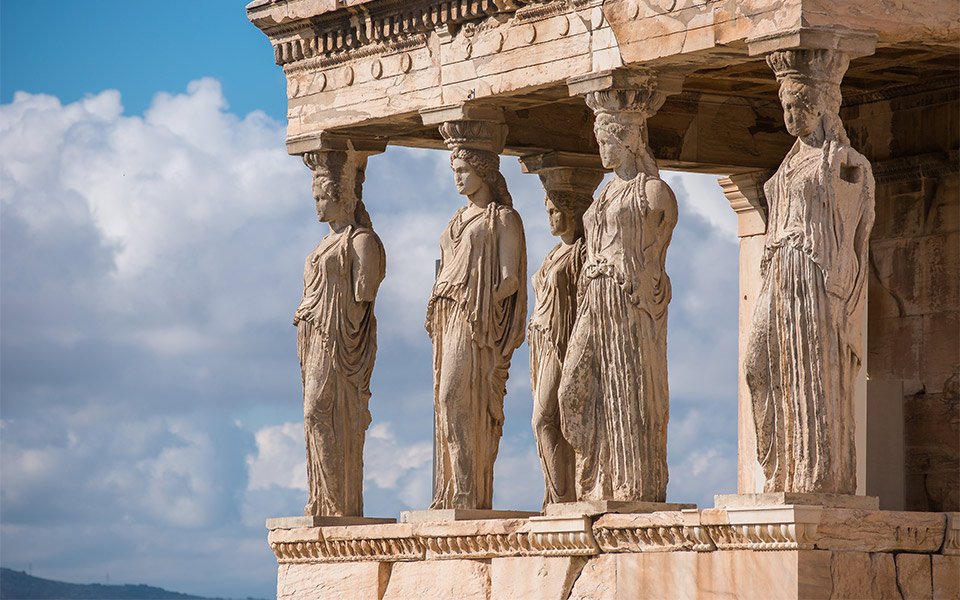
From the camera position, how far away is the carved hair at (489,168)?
1892cm

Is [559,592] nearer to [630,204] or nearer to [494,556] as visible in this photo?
[494,556]

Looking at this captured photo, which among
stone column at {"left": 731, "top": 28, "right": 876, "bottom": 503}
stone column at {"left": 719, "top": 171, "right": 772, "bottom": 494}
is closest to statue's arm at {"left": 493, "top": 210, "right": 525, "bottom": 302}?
stone column at {"left": 731, "top": 28, "right": 876, "bottom": 503}

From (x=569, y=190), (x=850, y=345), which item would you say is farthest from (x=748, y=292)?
(x=850, y=345)

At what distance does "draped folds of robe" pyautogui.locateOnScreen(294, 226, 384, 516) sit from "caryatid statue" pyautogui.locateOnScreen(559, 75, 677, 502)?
2.79 m

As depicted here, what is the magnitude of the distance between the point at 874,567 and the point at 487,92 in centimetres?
470

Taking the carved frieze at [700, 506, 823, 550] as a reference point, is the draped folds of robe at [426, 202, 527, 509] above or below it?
above

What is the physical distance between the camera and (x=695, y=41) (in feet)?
56.0

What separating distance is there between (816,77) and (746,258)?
19.2ft

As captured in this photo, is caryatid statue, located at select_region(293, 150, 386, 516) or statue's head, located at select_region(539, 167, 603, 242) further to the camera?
caryatid statue, located at select_region(293, 150, 386, 516)

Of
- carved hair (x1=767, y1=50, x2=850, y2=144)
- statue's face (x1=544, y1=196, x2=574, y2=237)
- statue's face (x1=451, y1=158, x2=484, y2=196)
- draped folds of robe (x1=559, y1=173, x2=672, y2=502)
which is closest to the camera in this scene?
carved hair (x1=767, y1=50, x2=850, y2=144)

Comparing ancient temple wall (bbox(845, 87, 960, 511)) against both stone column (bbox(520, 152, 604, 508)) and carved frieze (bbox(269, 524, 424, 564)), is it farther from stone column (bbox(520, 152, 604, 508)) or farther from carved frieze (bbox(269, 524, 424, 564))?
carved frieze (bbox(269, 524, 424, 564))

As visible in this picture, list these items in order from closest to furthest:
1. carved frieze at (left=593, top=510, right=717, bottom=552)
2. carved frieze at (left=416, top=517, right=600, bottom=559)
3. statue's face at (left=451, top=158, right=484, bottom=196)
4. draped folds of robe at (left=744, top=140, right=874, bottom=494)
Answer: draped folds of robe at (left=744, top=140, right=874, bottom=494) → carved frieze at (left=593, top=510, right=717, bottom=552) → carved frieze at (left=416, top=517, right=600, bottom=559) → statue's face at (left=451, top=158, right=484, bottom=196)

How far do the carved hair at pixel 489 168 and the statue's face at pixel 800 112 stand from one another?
3.10 m

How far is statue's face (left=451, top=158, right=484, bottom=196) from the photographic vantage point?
62.1 feet
